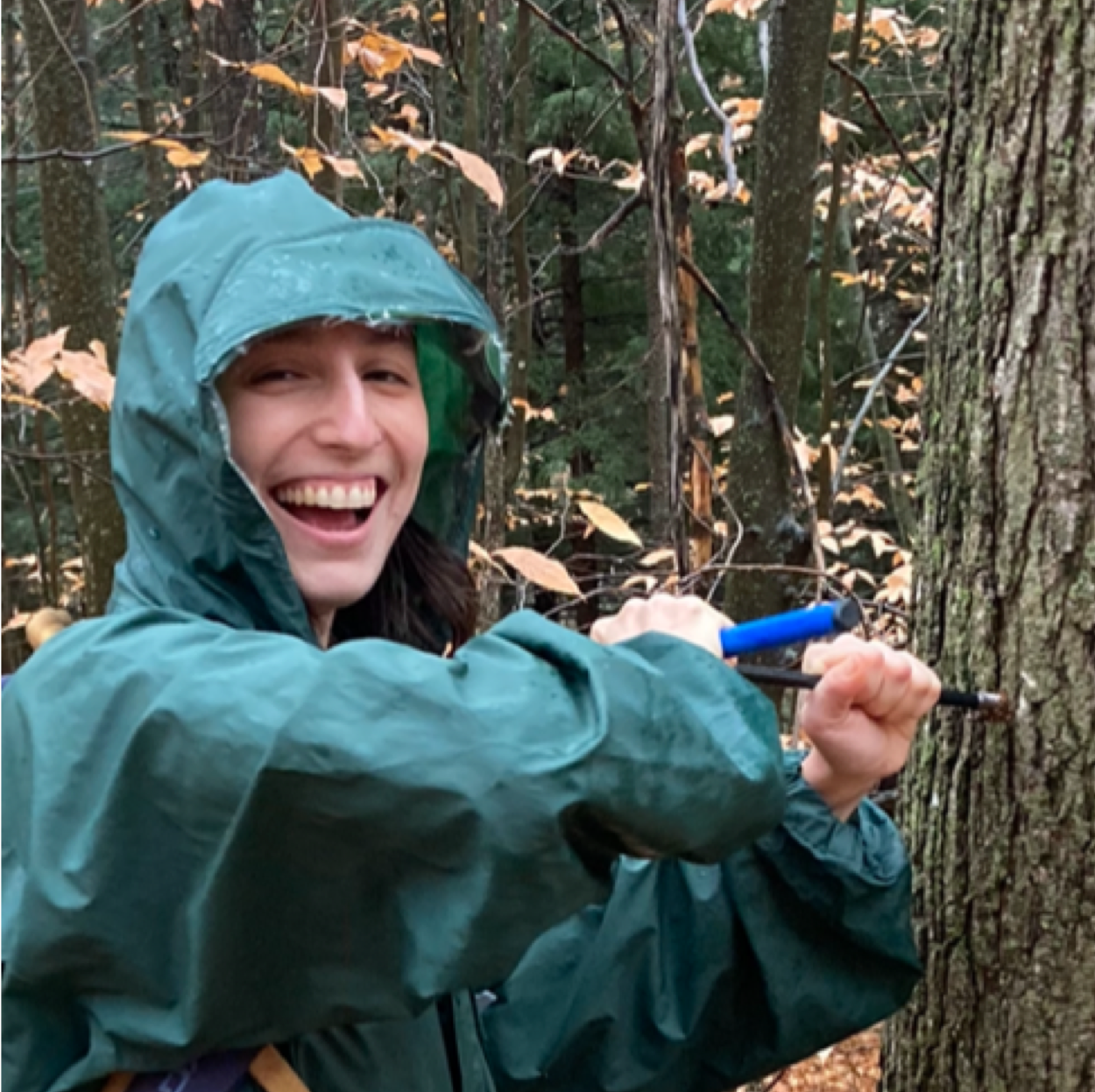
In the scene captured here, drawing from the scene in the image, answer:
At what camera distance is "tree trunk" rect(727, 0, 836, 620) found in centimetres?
418

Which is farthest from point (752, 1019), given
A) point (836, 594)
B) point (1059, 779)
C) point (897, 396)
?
point (897, 396)

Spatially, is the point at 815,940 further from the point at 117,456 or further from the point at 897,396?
the point at 897,396

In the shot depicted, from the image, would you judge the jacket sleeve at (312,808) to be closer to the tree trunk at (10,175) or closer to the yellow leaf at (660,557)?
the yellow leaf at (660,557)

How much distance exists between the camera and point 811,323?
1021cm

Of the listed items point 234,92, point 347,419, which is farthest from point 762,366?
point 234,92

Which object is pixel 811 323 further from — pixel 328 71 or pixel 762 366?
pixel 762 366

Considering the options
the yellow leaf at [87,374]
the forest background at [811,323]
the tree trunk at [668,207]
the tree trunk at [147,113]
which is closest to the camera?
the forest background at [811,323]

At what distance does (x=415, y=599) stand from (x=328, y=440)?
40 centimetres

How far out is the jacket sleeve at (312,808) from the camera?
3.40ft

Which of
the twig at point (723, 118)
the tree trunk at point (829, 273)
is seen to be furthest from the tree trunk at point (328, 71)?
the tree trunk at point (829, 273)

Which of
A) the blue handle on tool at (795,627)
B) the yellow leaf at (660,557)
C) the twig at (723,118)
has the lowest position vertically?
the yellow leaf at (660,557)

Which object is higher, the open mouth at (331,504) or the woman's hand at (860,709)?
the open mouth at (331,504)

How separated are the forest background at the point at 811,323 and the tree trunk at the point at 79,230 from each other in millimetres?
14

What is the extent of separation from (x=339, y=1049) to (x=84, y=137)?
4934 mm
